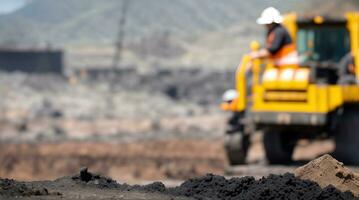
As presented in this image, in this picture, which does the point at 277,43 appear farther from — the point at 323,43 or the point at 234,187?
the point at 234,187

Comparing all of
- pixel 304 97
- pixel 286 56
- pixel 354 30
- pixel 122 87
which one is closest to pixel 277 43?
pixel 286 56

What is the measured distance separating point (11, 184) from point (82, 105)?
41.1m

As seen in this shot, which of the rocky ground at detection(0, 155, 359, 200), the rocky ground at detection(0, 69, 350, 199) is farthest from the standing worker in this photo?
the rocky ground at detection(0, 155, 359, 200)

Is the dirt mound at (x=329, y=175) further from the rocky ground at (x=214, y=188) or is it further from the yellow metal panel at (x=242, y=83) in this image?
the yellow metal panel at (x=242, y=83)

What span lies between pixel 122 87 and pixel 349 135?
44.5 m

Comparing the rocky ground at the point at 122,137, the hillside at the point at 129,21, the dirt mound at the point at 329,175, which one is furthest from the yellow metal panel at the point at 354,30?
the hillside at the point at 129,21

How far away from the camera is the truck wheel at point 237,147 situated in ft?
49.6

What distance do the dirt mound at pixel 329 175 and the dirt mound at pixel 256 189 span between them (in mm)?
235

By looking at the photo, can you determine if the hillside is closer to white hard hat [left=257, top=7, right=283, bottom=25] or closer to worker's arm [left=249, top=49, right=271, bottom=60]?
worker's arm [left=249, top=49, right=271, bottom=60]

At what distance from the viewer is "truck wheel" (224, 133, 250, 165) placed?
15.1 meters

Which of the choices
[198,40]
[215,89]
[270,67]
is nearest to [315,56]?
[270,67]

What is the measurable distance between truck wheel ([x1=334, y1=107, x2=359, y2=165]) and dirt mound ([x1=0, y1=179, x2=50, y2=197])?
809 centimetres

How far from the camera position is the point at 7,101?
156ft

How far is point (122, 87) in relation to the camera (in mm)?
57938
